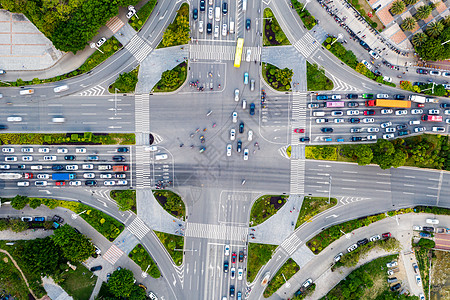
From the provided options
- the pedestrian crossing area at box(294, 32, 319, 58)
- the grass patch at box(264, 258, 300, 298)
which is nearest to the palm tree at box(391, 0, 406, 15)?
the pedestrian crossing area at box(294, 32, 319, 58)

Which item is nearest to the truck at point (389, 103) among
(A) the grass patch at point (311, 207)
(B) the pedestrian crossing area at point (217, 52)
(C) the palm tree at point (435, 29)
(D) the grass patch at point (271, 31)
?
(C) the palm tree at point (435, 29)

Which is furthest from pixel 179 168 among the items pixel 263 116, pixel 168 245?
pixel 263 116

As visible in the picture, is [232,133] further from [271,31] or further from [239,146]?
[271,31]

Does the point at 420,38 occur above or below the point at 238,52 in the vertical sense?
above

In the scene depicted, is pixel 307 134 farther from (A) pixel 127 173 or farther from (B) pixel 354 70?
(A) pixel 127 173

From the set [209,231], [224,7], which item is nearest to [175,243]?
[209,231]

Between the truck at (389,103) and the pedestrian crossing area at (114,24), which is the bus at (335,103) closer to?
the truck at (389,103)
